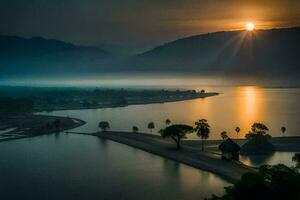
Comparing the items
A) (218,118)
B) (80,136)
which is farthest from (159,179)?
(218,118)

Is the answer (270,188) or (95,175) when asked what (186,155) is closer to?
(95,175)

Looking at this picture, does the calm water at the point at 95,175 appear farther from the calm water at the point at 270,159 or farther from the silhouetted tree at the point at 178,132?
the calm water at the point at 270,159

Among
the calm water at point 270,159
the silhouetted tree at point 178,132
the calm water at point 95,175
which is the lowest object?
the calm water at point 95,175

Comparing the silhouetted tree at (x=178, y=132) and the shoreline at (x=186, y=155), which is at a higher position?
the silhouetted tree at (x=178, y=132)

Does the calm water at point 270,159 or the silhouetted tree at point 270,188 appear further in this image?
the calm water at point 270,159

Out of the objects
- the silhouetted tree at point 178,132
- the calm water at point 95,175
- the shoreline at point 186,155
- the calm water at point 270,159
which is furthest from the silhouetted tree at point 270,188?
the silhouetted tree at point 178,132

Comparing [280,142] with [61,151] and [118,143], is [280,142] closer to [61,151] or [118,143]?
[118,143]

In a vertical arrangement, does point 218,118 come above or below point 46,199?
above
